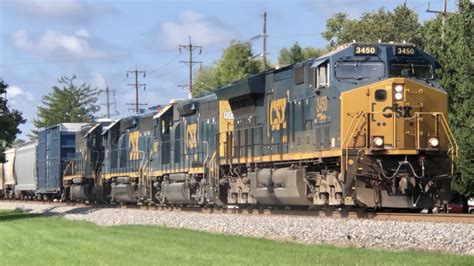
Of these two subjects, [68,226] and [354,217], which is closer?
[354,217]

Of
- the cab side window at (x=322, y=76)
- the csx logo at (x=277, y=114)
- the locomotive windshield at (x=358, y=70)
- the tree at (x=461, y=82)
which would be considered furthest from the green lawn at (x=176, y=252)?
the tree at (x=461, y=82)

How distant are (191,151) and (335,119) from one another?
1101cm

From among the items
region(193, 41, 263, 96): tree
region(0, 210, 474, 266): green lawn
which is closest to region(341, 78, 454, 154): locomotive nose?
region(0, 210, 474, 266): green lawn

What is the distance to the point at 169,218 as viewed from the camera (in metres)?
22.2

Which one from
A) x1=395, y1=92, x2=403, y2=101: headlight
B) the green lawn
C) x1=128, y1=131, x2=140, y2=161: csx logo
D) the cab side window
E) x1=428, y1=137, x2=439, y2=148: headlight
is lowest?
the green lawn

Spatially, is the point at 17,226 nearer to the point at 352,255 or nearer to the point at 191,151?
the point at 191,151

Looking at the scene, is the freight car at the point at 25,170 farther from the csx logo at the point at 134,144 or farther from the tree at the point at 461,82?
the tree at the point at 461,82

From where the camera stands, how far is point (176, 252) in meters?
12.5

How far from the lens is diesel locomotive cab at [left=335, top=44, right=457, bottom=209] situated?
1838 centimetres

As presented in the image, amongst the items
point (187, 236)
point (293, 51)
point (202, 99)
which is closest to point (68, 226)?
point (187, 236)

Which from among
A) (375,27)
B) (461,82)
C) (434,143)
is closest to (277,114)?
(434,143)

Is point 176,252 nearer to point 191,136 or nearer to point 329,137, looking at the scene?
point 329,137

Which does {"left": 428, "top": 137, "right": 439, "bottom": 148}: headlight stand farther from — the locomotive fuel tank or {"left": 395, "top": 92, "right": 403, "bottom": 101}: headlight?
the locomotive fuel tank

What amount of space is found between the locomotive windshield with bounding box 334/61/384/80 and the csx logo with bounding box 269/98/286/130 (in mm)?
3045
